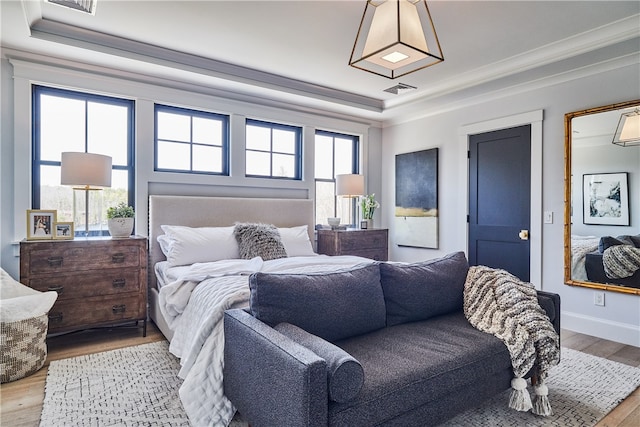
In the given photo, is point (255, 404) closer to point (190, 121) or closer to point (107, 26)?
point (107, 26)

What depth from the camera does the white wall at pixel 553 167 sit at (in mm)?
3338

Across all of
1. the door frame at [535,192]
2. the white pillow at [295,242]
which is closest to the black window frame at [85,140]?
the white pillow at [295,242]

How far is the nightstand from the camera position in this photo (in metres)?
4.64

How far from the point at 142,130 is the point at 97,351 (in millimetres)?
2134

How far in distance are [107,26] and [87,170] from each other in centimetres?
120

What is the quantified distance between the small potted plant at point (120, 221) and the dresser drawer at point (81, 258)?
178 mm

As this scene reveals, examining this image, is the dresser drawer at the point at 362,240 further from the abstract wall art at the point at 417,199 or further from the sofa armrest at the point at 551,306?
the sofa armrest at the point at 551,306

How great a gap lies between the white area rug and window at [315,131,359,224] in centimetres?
291

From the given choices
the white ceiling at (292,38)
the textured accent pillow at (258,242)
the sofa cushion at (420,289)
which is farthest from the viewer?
the textured accent pillow at (258,242)

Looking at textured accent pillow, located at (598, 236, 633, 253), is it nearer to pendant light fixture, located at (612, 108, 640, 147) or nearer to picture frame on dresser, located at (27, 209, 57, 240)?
pendant light fixture, located at (612, 108, 640, 147)

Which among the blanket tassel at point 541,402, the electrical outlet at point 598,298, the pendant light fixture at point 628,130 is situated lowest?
the blanket tassel at point 541,402

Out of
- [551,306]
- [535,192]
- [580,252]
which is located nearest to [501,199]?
[535,192]

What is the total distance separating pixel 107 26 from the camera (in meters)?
3.06

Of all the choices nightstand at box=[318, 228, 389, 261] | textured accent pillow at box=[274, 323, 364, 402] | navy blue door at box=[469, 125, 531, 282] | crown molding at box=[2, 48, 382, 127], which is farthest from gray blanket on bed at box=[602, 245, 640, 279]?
crown molding at box=[2, 48, 382, 127]
